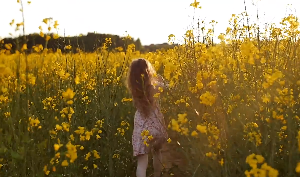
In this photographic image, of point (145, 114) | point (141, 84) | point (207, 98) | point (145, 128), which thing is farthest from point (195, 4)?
point (207, 98)

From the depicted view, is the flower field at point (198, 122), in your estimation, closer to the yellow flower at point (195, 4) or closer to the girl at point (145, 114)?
the girl at point (145, 114)

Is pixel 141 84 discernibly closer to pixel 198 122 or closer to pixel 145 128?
pixel 145 128

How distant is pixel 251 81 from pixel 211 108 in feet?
3.11

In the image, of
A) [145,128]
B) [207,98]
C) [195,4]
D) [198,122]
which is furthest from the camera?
[145,128]

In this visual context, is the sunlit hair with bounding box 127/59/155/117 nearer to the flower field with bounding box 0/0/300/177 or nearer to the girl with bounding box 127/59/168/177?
the girl with bounding box 127/59/168/177

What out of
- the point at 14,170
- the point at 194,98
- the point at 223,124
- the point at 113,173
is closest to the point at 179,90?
the point at 194,98

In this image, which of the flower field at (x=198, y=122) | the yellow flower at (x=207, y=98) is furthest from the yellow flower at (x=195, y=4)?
the yellow flower at (x=207, y=98)

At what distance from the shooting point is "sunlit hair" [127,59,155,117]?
136 inches

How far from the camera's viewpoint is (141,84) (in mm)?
3520

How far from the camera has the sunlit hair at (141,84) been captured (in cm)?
346

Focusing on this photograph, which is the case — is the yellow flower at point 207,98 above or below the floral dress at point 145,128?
above

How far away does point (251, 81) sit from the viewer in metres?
3.46

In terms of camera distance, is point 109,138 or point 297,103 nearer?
point 297,103

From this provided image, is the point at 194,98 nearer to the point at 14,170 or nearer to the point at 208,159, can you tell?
the point at 208,159
